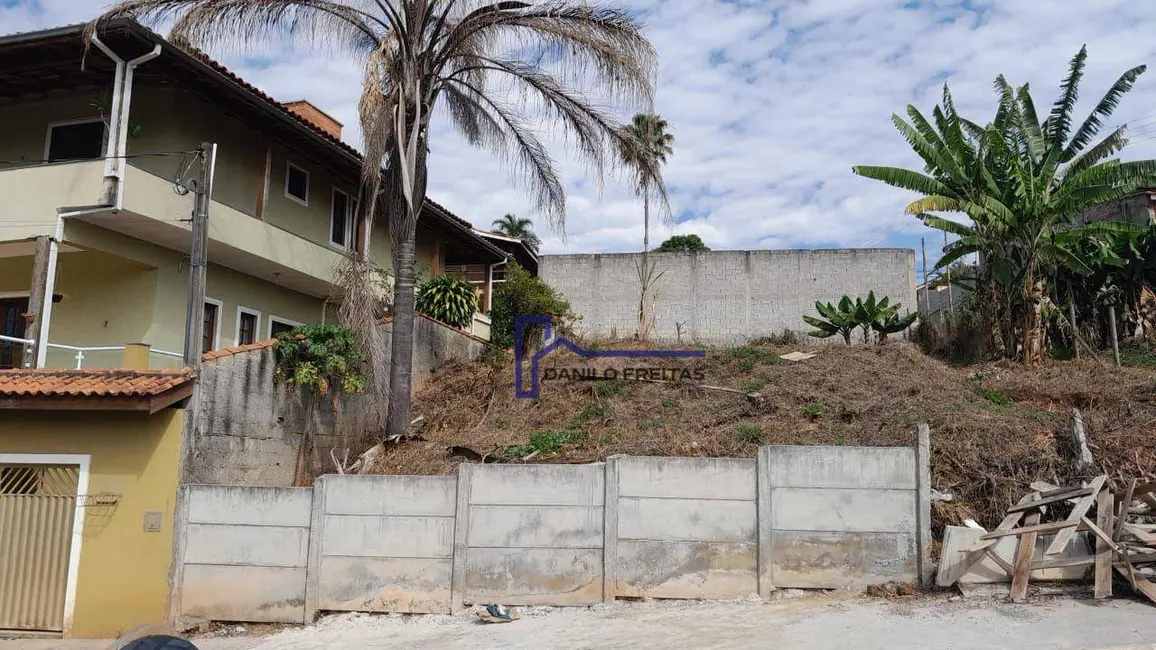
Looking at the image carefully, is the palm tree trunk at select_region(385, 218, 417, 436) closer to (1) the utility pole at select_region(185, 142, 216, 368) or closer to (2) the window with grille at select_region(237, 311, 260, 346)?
(1) the utility pole at select_region(185, 142, 216, 368)

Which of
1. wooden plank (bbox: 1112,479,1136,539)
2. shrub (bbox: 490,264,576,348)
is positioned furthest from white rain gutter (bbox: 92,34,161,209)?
wooden plank (bbox: 1112,479,1136,539)

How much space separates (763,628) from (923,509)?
2491 mm

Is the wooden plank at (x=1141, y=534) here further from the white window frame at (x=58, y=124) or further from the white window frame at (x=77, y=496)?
the white window frame at (x=58, y=124)

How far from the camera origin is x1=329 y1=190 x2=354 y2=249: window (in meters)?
17.9

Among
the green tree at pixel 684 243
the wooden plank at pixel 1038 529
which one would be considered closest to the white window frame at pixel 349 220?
the wooden plank at pixel 1038 529

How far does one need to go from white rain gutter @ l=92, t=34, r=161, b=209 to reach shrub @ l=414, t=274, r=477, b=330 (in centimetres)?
750

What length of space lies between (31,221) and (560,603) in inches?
386

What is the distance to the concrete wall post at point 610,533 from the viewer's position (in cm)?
949

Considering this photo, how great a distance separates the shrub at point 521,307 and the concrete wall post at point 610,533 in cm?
893

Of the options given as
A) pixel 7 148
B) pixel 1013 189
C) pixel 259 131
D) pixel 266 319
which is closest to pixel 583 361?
pixel 266 319

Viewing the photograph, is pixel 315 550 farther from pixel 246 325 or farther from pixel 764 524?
pixel 246 325

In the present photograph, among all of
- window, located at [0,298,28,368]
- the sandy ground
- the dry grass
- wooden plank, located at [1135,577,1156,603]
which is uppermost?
window, located at [0,298,28,368]

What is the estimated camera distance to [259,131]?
1553 centimetres

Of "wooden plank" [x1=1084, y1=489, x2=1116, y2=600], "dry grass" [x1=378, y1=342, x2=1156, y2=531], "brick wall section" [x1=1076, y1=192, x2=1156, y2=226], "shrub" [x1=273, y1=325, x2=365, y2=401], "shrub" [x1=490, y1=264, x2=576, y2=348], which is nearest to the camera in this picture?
"wooden plank" [x1=1084, y1=489, x2=1116, y2=600]
